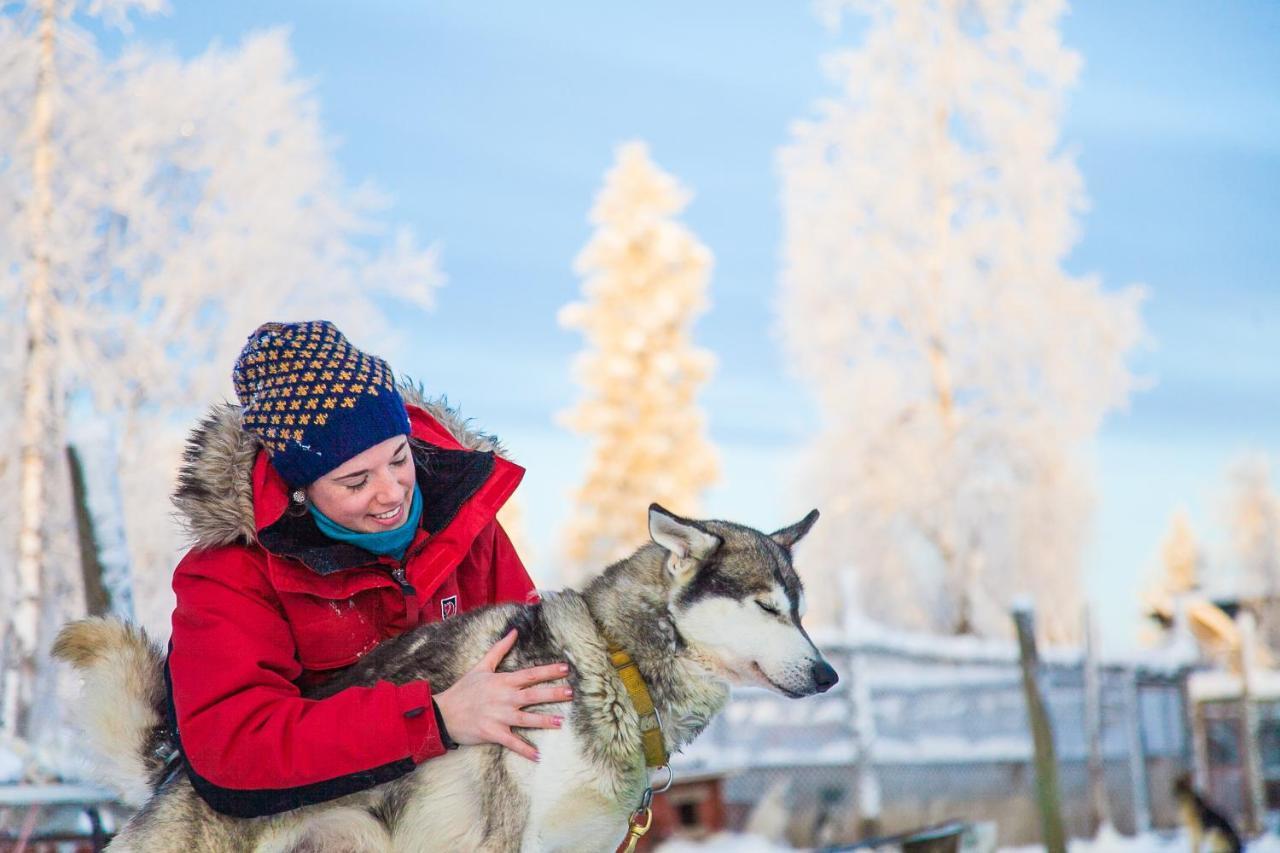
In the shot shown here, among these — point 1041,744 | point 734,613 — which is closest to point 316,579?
point 734,613

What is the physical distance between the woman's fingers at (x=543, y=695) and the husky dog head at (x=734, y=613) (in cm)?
33

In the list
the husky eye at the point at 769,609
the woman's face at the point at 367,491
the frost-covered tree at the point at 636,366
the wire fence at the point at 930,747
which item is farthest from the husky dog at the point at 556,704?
the frost-covered tree at the point at 636,366

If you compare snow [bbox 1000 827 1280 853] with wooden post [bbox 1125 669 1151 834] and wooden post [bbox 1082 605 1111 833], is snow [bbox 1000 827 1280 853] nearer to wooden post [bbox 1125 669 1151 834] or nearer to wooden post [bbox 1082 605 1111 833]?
wooden post [bbox 1082 605 1111 833]

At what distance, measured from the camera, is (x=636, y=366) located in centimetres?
2272

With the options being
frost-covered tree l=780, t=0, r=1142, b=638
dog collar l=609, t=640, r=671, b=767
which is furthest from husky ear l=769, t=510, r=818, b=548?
frost-covered tree l=780, t=0, r=1142, b=638

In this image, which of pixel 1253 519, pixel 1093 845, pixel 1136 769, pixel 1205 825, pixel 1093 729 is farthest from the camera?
pixel 1253 519

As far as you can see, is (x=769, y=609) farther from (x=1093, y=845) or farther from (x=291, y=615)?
(x=1093, y=845)

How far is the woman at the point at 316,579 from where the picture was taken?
208 centimetres

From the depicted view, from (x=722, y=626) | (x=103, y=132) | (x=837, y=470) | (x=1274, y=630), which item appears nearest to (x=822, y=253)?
(x=837, y=470)

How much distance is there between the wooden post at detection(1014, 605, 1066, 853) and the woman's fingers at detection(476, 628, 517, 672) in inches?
227

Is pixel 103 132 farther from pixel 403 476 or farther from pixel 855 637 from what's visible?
pixel 403 476

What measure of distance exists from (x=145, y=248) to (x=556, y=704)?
998cm

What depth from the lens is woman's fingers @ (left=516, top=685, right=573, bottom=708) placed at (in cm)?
216

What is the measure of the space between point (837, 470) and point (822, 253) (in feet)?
11.4
